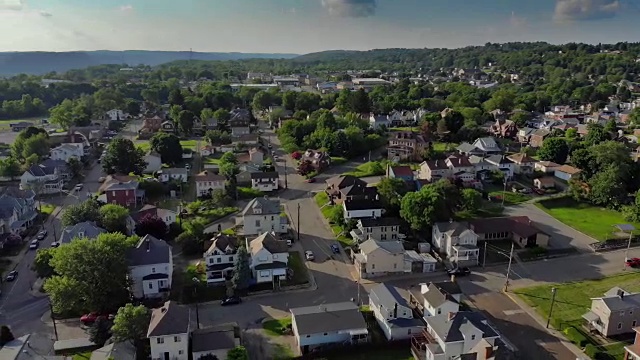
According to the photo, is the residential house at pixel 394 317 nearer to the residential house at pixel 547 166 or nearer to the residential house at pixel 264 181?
the residential house at pixel 264 181

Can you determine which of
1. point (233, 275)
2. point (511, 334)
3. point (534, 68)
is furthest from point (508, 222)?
point (534, 68)

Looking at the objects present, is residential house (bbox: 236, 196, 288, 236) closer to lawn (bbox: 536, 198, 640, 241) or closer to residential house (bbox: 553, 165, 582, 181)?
lawn (bbox: 536, 198, 640, 241)

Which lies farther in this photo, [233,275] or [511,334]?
[233,275]

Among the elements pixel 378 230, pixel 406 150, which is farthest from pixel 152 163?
pixel 378 230

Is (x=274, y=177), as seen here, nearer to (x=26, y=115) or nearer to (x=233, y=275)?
(x=233, y=275)

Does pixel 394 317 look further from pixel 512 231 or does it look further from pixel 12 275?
pixel 12 275
